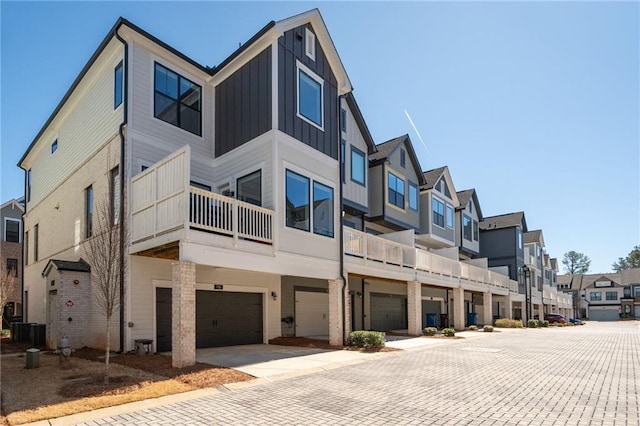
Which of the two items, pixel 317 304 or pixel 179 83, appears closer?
pixel 179 83

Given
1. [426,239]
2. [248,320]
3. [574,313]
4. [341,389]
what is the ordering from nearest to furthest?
[341,389] < [248,320] < [426,239] < [574,313]

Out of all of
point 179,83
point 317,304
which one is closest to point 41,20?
point 179,83

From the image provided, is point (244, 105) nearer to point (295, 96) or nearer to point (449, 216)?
point (295, 96)

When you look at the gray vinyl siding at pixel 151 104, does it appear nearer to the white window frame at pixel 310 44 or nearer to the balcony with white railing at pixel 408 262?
the white window frame at pixel 310 44

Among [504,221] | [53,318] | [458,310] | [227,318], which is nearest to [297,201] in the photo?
[227,318]

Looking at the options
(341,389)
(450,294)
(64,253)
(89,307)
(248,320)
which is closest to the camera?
(341,389)

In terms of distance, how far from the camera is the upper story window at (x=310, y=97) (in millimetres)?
15883

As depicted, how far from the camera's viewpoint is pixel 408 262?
21906mm

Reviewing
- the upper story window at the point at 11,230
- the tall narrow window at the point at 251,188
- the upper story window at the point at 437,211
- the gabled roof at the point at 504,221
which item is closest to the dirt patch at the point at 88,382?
the tall narrow window at the point at 251,188

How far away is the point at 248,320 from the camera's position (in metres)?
16.9

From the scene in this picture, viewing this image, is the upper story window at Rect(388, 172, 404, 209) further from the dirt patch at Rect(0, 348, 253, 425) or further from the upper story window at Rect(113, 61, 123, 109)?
the dirt patch at Rect(0, 348, 253, 425)

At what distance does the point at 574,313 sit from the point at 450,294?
2252 inches

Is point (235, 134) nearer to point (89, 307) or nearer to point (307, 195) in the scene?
point (307, 195)

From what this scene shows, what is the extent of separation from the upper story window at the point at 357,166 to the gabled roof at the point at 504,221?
2572 centimetres
